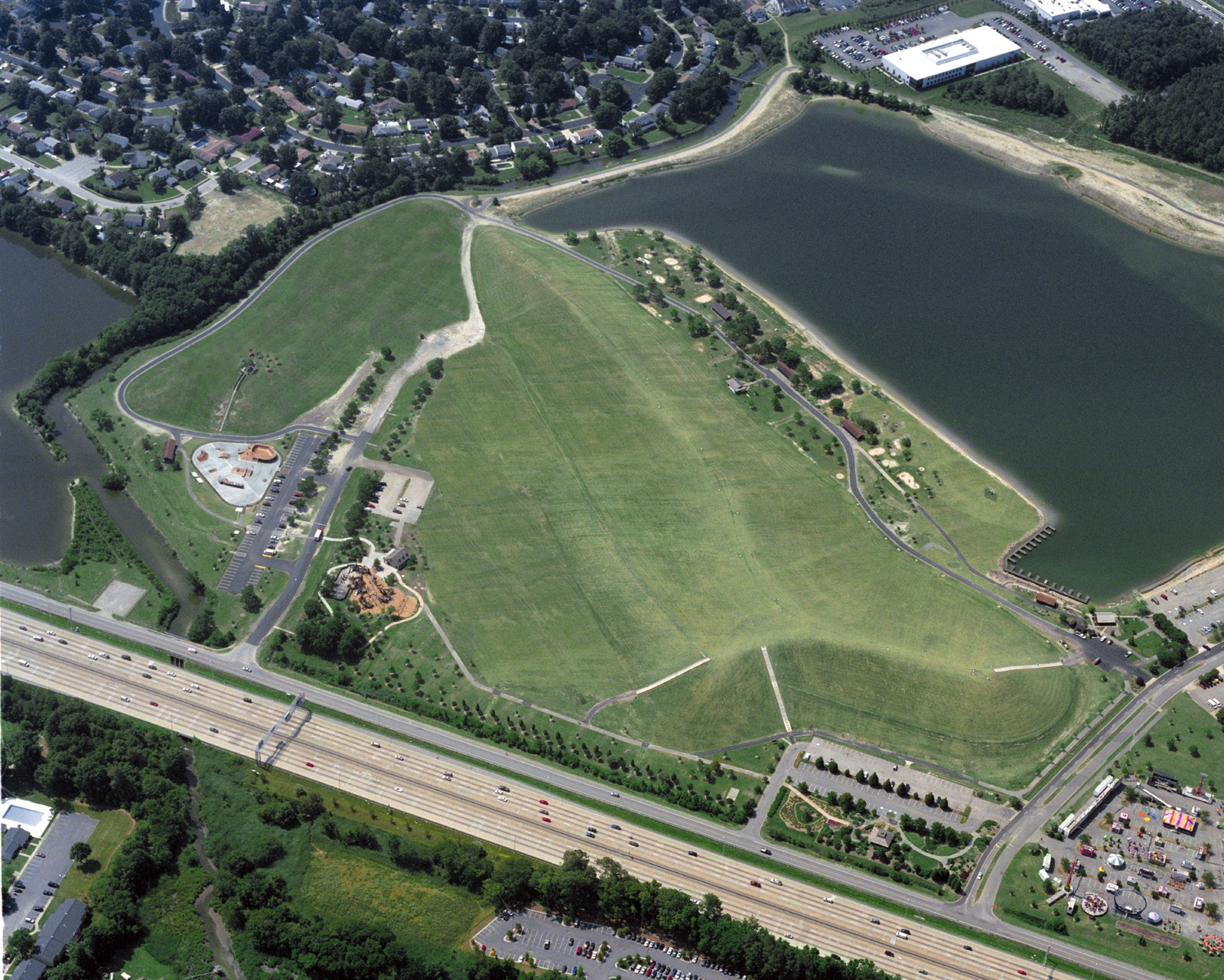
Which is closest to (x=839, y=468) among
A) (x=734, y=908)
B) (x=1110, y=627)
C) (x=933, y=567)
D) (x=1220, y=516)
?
(x=933, y=567)

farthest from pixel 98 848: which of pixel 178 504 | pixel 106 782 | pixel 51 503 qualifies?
pixel 51 503

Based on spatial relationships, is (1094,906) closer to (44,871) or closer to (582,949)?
(582,949)

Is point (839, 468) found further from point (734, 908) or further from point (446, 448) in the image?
point (734, 908)

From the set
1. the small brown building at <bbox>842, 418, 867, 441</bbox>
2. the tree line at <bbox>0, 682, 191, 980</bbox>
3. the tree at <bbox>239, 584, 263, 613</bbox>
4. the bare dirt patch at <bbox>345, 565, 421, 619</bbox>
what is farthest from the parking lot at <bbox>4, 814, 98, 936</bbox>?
the small brown building at <bbox>842, 418, 867, 441</bbox>

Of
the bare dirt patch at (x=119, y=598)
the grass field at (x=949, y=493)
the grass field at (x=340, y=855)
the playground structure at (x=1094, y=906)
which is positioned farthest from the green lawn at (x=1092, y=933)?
the bare dirt patch at (x=119, y=598)

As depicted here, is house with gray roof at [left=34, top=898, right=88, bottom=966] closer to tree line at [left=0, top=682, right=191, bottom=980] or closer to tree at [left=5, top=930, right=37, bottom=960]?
tree at [left=5, top=930, right=37, bottom=960]
